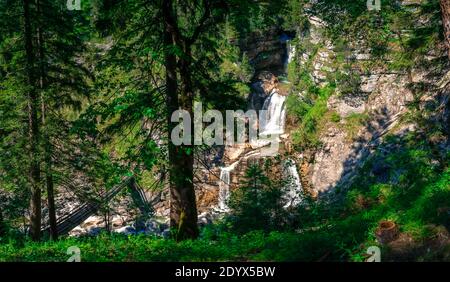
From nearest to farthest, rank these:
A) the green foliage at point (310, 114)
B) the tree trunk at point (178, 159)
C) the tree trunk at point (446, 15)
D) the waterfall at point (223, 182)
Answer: the tree trunk at point (446, 15), the tree trunk at point (178, 159), the waterfall at point (223, 182), the green foliage at point (310, 114)

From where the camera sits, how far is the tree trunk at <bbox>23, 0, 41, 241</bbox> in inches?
568

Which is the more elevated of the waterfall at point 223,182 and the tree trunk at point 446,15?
the tree trunk at point 446,15

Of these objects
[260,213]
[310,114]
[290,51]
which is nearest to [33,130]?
[260,213]

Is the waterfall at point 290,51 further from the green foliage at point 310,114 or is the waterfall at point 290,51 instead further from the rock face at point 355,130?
the rock face at point 355,130

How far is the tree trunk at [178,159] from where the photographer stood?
29.0 ft

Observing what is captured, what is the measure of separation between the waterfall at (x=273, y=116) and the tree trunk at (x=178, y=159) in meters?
29.1

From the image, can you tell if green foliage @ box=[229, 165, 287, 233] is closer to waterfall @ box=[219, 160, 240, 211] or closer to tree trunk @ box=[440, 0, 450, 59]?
tree trunk @ box=[440, 0, 450, 59]

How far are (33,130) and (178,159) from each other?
824 centimetres

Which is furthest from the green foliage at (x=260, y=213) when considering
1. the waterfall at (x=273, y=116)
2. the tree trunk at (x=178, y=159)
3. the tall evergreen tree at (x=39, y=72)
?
the waterfall at (x=273, y=116)

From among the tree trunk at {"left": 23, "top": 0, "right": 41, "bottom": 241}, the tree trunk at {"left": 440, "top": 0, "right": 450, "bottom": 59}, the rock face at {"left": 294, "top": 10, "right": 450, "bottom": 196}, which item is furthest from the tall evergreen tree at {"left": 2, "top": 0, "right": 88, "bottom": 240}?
the rock face at {"left": 294, "top": 10, "right": 450, "bottom": 196}

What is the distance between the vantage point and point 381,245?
5953 millimetres

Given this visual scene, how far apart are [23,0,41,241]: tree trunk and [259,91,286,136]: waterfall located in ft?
83.1

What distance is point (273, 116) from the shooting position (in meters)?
40.2

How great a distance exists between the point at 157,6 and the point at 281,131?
97.4 feet
